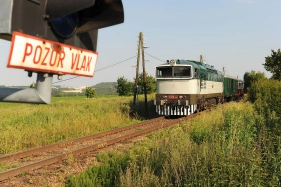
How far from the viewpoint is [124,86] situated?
86312 millimetres

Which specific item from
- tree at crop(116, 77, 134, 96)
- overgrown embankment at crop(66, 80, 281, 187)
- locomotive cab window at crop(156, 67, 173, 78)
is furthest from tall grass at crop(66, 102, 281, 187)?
tree at crop(116, 77, 134, 96)

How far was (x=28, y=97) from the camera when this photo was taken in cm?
148

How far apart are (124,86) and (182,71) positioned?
229 feet

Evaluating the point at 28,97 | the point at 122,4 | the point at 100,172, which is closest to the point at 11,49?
the point at 28,97

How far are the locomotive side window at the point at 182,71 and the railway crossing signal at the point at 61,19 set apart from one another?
15.0m

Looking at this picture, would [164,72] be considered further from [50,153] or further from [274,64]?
[274,64]

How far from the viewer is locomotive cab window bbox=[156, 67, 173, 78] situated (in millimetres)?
17102

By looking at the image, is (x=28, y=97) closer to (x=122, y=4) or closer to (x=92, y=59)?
(x=92, y=59)

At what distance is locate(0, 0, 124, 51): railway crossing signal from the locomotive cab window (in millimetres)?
15315

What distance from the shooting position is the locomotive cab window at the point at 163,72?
17.1 m

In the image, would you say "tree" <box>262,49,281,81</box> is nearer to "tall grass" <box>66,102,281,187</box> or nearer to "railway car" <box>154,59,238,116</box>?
"railway car" <box>154,59,238,116</box>

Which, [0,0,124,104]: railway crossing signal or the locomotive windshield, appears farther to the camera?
the locomotive windshield

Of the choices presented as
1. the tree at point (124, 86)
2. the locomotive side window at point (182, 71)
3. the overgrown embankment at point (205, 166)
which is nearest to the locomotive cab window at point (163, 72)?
the locomotive side window at point (182, 71)

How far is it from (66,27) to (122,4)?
0.43 meters
